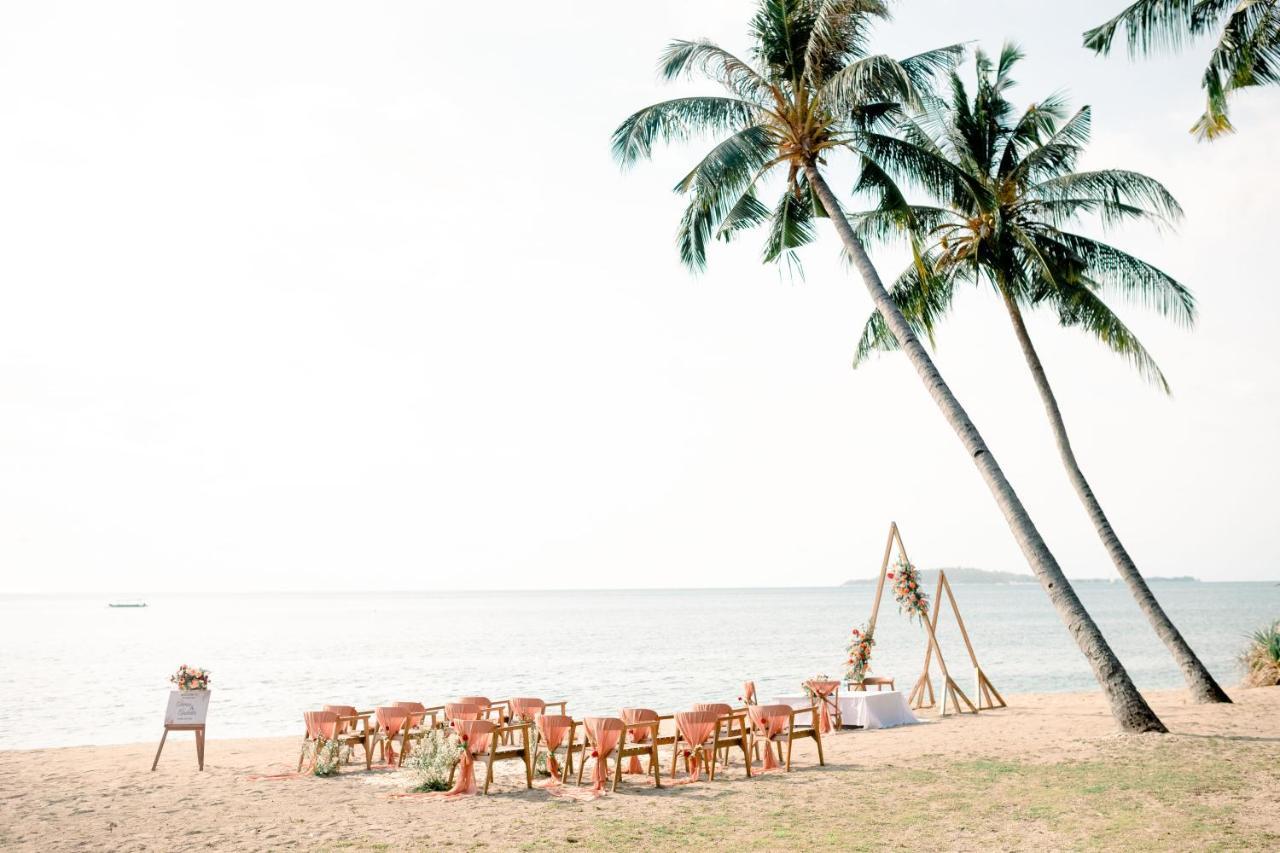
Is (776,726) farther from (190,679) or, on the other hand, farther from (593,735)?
(190,679)

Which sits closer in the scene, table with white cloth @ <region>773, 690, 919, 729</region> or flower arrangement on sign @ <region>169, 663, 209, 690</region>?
flower arrangement on sign @ <region>169, 663, 209, 690</region>

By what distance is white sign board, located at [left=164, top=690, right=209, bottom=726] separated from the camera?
1133cm

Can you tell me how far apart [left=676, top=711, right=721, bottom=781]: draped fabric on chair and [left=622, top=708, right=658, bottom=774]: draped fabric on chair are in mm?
379

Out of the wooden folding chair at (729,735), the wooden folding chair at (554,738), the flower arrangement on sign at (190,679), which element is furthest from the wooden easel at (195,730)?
the wooden folding chair at (729,735)

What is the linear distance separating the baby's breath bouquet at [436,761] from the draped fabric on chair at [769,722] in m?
3.58

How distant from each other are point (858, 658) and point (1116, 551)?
465 centimetres

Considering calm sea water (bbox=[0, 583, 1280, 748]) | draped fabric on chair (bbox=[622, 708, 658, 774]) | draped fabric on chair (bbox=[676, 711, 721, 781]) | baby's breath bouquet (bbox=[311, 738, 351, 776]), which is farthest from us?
calm sea water (bbox=[0, 583, 1280, 748])

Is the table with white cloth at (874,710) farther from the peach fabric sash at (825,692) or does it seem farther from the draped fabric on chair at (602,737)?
the draped fabric on chair at (602,737)

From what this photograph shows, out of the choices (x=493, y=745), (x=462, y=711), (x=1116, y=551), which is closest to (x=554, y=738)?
(x=493, y=745)

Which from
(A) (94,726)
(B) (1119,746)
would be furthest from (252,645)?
(B) (1119,746)

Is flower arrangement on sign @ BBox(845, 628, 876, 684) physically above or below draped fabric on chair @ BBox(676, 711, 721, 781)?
above

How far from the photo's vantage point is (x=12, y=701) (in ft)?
100

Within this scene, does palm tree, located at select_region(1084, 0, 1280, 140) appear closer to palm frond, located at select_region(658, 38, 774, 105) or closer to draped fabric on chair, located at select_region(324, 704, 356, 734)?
palm frond, located at select_region(658, 38, 774, 105)

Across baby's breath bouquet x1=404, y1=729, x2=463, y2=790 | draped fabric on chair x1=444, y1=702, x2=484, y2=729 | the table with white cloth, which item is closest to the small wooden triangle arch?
the table with white cloth
